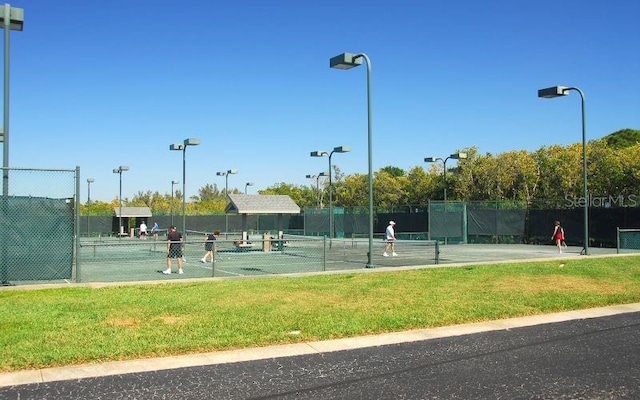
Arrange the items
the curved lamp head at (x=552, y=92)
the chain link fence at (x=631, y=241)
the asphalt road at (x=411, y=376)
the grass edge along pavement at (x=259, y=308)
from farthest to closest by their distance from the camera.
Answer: the chain link fence at (x=631, y=241), the curved lamp head at (x=552, y=92), the grass edge along pavement at (x=259, y=308), the asphalt road at (x=411, y=376)

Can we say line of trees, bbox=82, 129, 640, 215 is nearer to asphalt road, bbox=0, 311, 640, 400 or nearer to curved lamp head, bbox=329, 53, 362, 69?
curved lamp head, bbox=329, 53, 362, 69

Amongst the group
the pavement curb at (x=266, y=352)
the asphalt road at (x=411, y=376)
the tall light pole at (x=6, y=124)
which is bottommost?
the asphalt road at (x=411, y=376)

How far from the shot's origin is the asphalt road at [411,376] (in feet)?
20.3

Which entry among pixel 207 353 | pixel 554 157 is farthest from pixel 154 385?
pixel 554 157

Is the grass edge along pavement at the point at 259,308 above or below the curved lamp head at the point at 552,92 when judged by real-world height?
below

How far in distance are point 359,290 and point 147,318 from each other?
499cm

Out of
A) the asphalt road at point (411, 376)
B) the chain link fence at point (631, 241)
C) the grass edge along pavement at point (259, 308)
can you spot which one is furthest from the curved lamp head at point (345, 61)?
the chain link fence at point (631, 241)

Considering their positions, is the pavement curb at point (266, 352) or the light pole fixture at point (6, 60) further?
the light pole fixture at point (6, 60)

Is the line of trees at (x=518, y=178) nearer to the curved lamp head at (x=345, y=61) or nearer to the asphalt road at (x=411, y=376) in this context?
the curved lamp head at (x=345, y=61)

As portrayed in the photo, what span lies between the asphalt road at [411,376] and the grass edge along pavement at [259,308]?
0.93 metres

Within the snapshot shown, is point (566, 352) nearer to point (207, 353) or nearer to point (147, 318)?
point (207, 353)

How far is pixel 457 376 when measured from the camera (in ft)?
22.5

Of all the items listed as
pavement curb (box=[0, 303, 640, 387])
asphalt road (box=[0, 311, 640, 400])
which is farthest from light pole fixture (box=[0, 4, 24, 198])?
asphalt road (box=[0, 311, 640, 400])

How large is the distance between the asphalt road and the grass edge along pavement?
3.06 feet
